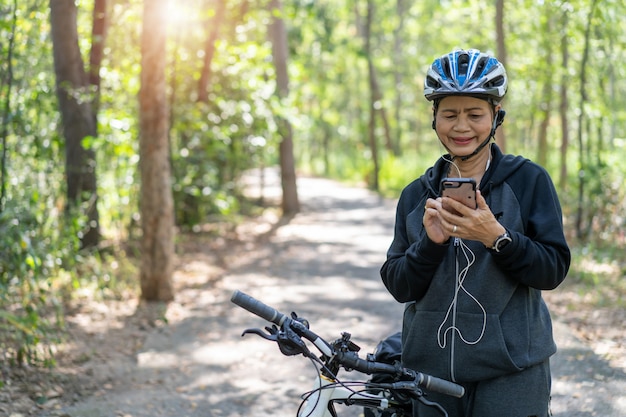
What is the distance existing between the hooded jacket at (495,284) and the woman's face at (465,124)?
0.13m

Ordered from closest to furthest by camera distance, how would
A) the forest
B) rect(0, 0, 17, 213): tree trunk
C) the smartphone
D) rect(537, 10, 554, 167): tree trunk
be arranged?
the smartphone → rect(0, 0, 17, 213): tree trunk → the forest → rect(537, 10, 554, 167): tree trunk

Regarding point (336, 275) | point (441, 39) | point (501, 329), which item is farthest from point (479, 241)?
point (441, 39)

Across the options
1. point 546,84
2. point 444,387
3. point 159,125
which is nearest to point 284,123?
point 546,84

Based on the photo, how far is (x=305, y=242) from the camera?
16.4 meters

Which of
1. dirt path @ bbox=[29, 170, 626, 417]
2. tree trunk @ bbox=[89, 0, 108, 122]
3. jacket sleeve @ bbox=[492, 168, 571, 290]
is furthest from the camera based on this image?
tree trunk @ bbox=[89, 0, 108, 122]

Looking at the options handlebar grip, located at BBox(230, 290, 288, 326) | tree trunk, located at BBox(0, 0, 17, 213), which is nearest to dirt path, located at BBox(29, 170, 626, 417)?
tree trunk, located at BBox(0, 0, 17, 213)

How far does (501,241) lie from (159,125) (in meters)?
8.08

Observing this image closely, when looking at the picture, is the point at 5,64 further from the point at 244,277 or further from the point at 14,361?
the point at 244,277

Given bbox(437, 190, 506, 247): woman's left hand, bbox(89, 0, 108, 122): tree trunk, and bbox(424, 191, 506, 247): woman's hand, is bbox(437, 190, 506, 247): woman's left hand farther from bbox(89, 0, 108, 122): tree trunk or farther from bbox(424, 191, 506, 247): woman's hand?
bbox(89, 0, 108, 122): tree trunk

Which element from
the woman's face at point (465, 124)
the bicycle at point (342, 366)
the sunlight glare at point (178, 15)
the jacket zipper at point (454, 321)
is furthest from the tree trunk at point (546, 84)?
the bicycle at point (342, 366)

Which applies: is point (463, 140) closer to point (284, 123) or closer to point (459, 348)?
point (459, 348)

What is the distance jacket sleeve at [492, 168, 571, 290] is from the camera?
8.21 ft

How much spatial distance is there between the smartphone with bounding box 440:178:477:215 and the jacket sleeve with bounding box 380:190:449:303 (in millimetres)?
228

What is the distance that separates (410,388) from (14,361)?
5126 millimetres
